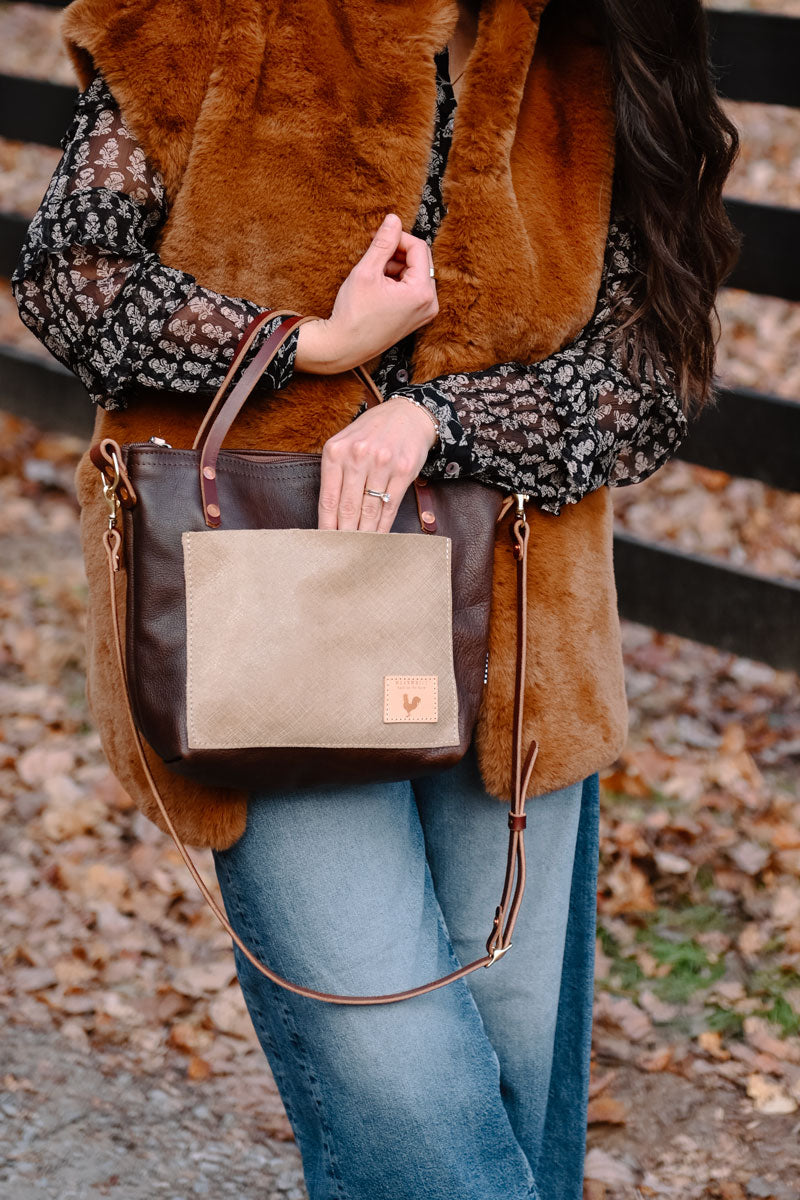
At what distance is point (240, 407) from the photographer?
1469 mm

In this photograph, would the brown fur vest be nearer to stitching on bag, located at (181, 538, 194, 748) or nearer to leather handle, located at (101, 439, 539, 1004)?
leather handle, located at (101, 439, 539, 1004)

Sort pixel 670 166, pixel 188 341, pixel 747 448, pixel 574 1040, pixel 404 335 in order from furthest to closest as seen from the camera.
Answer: pixel 747 448 → pixel 574 1040 → pixel 670 166 → pixel 404 335 → pixel 188 341

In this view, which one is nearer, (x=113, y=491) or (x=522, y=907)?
(x=113, y=491)

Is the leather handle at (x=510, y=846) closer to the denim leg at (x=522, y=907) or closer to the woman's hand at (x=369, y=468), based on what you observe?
the denim leg at (x=522, y=907)

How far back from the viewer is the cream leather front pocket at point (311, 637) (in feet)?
→ 4.61

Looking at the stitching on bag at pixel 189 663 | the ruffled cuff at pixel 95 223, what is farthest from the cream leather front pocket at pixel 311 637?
the ruffled cuff at pixel 95 223

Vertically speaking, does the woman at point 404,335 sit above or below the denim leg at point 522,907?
above

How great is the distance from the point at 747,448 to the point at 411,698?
261 cm

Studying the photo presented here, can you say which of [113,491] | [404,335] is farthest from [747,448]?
[113,491]

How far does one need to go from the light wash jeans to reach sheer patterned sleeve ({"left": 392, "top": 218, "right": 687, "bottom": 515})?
0.42m

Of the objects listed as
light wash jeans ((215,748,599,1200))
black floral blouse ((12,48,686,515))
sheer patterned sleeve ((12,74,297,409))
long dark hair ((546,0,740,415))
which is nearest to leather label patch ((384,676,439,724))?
light wash jeans ((215,748,599,1200))

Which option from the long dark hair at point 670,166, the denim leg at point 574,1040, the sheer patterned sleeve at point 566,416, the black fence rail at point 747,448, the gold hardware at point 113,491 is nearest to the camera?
the gold hardware at point 113,491

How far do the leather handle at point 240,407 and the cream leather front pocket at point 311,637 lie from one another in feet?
0.13

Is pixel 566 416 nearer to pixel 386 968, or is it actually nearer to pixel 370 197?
pixel 370 197
